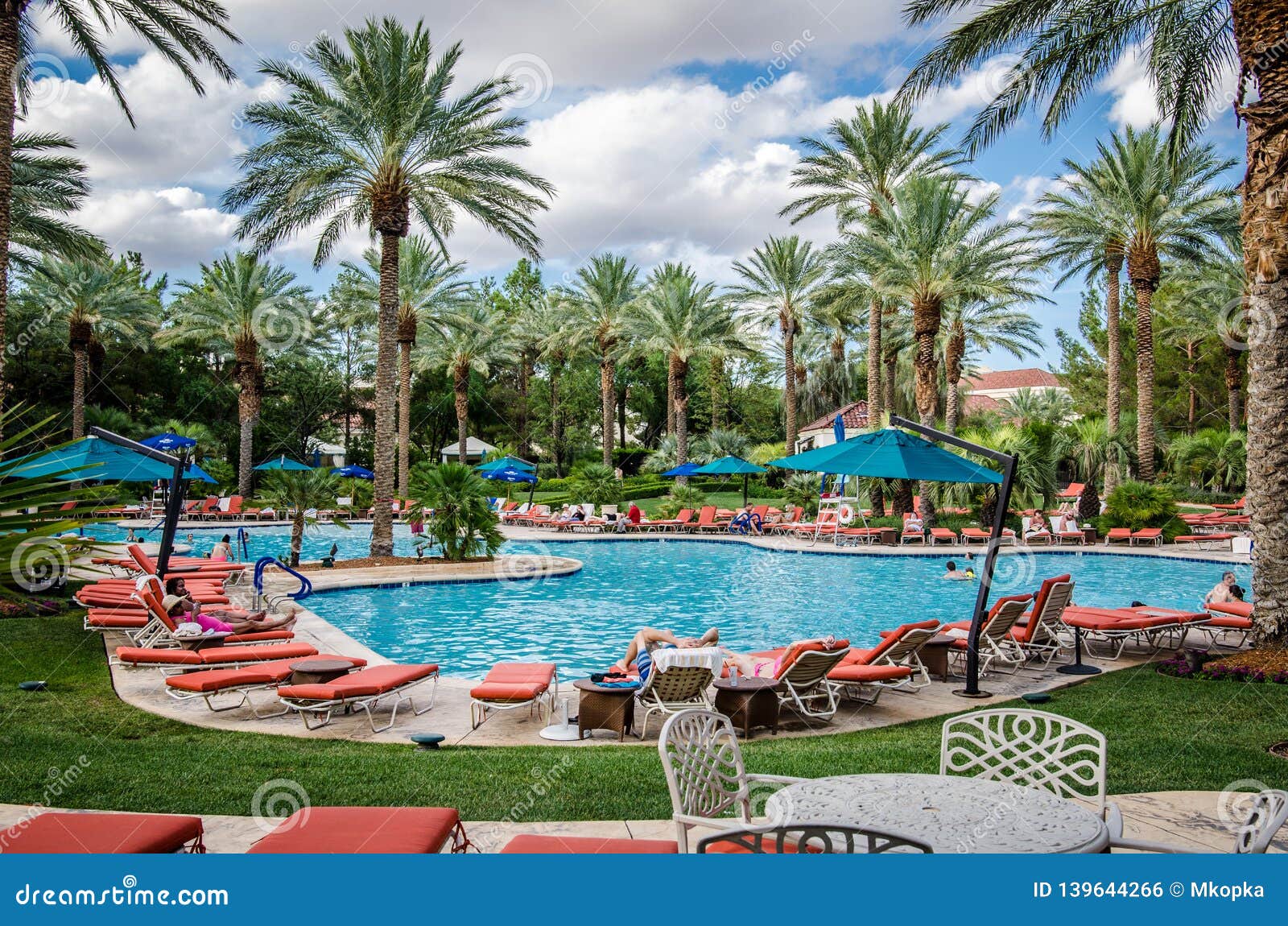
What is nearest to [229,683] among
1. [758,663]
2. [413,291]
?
[758,663]

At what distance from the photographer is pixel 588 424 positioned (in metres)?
54.3

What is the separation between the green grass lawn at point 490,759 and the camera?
17.2ft

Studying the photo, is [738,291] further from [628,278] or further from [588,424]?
[588,424]

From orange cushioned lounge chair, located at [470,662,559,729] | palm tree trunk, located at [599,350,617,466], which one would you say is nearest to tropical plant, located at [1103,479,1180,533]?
palm tree trunk, located at [599,350,617,466]

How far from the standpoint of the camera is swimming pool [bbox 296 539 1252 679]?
42.9 feet

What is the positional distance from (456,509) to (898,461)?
37.1ft

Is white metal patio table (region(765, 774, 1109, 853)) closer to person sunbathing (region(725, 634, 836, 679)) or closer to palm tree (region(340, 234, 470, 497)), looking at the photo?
person sunbathing (region(725, 634, 836, 679))

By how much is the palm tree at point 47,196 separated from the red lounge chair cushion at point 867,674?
19610 millimetres

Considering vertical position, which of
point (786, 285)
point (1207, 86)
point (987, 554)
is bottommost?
point (987, 554)

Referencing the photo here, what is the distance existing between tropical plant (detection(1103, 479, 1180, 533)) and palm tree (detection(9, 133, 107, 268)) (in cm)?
2890

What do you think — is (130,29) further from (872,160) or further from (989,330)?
(989,330)

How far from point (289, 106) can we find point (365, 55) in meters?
2.00

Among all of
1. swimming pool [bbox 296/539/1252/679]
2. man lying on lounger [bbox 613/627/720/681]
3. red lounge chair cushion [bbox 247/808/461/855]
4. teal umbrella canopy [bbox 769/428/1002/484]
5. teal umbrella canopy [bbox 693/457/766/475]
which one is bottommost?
swimming pool [bbox 296/539/1252/679]

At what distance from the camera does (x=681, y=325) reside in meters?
38.3
